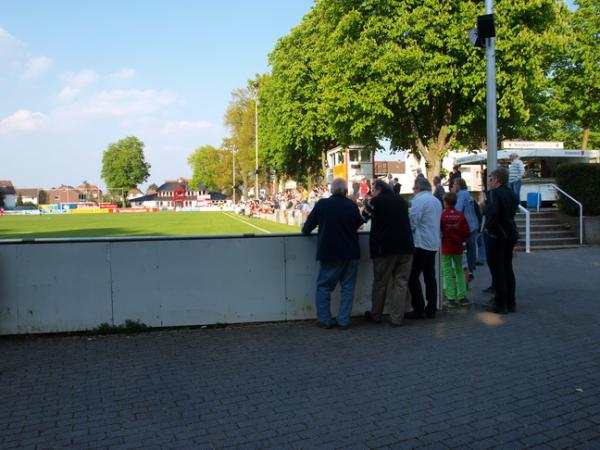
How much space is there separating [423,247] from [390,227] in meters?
0.77

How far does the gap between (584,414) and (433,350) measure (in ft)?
6.60

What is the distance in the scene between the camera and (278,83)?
143 feet

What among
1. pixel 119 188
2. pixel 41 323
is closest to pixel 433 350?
pixel 41 323

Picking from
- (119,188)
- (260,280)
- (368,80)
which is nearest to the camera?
(260,280)

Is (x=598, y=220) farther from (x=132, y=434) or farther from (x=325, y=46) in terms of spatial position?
(x=325, y=46)

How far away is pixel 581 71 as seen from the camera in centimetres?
3506

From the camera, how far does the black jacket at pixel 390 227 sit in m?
7.25

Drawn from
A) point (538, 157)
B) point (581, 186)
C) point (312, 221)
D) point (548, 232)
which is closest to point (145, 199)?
point (538, 157)

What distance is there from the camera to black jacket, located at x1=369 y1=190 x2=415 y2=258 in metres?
7.25

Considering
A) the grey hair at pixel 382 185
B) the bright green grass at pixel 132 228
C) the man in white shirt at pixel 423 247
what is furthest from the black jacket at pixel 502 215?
the bright green grass at pixel 132 228

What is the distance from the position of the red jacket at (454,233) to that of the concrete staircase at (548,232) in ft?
25.1

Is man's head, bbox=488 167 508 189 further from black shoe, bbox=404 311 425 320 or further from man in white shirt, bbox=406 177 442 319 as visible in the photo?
black shoe, bbox=404 311 425 320

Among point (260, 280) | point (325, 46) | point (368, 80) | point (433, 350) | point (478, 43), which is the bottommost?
point (433, 350)

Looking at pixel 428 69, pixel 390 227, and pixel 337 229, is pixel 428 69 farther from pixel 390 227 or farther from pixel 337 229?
pixel 337 229
